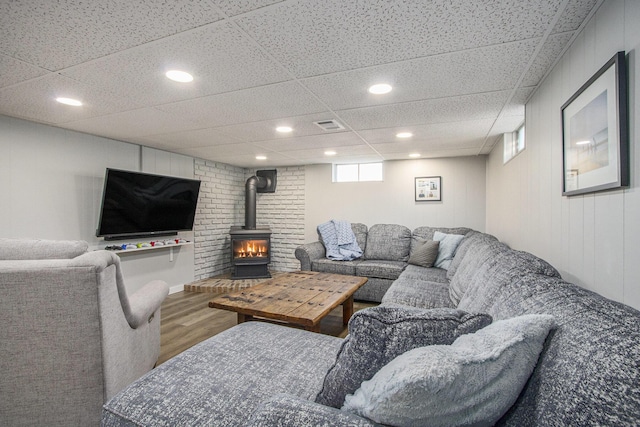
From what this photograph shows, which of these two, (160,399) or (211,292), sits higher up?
(160,399)

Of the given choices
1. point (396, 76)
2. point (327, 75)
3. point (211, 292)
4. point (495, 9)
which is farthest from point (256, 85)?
point (211, 292)

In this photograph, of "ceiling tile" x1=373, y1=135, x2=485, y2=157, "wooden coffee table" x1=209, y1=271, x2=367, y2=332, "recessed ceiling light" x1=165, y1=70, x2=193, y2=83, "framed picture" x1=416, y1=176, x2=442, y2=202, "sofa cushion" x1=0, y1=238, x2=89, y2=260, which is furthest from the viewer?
"framed picture" x1=416, y1=176, x2=442, y2=202

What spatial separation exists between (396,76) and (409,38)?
0.45 metres

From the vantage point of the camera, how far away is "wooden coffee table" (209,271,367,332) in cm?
205

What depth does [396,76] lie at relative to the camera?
6.42 ft

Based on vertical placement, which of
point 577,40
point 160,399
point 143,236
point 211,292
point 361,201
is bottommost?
point 211,292

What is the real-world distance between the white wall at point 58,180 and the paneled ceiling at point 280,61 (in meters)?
0.25

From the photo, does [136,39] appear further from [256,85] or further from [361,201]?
[361,201]

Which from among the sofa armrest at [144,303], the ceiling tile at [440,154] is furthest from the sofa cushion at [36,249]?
the ceiling tile at [440,154]

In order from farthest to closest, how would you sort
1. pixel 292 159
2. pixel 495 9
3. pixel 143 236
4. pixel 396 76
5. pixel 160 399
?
pixel 292 159, pixel 143 236, pixel 396 76, pixel 495 9, pixel 160 399

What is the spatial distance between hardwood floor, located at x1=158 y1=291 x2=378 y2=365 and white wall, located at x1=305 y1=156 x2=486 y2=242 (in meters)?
1.83

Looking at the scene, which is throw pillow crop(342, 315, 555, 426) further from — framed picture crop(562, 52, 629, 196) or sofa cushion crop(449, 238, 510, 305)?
sofa cushion crop(449, 238, 510, 305)

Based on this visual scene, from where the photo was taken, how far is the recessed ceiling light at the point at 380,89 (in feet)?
6.89

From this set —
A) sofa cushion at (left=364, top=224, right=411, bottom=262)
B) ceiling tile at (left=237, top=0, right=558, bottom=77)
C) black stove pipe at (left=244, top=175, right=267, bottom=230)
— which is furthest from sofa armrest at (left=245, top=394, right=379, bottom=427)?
black stove pipe at (left=244, top=175, right=267, bottom=230)
